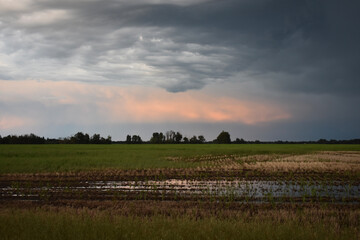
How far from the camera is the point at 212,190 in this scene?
1755 cm

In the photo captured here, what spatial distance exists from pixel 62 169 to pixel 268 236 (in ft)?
84.7

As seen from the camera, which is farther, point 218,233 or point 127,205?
point 127,205

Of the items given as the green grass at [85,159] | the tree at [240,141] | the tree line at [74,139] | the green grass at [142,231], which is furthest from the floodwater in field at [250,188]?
the tree at [240,141]

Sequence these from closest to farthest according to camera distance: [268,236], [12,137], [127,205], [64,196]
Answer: [268,236]
[127,205]
[64,196]
[12,137]

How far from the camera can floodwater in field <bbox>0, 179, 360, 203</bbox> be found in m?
15.7

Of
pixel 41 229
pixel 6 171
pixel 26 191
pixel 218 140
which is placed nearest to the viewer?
pixel 41 229

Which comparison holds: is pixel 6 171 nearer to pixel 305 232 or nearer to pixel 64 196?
pixel 64 196

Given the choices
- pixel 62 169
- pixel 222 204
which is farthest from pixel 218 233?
pixel 62 169

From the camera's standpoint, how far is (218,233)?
767 cm

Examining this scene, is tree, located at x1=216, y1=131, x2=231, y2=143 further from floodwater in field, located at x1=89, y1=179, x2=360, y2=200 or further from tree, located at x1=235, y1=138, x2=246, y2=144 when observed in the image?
floodwater in field, located at x1=89, y1=179, x2=360, y2=200

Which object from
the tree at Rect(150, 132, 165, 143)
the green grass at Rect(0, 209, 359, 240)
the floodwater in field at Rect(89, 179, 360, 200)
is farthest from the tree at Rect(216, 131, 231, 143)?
the green grass at Rect(0, 209, 359, 240)

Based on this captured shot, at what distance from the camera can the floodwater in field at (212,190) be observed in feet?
51.4

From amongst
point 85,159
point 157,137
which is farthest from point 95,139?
point 85,159

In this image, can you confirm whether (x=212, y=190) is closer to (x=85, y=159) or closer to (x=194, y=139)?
(x=85, y=159)
